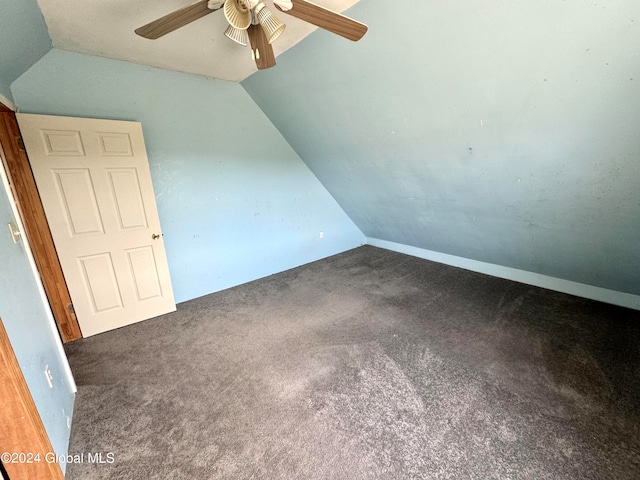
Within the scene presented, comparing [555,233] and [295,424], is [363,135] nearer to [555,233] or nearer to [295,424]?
[555,233]

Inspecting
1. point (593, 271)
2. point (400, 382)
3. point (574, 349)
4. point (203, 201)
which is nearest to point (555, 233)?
point (593, 271)

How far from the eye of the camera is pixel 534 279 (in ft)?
9.95

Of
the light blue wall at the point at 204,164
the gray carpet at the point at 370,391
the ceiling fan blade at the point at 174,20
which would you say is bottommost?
the gray carpet at the point at 370,391

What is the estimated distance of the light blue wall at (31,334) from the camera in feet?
3.81

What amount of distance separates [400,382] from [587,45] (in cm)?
208

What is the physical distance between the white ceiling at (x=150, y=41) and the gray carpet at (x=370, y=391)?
2.43 meters

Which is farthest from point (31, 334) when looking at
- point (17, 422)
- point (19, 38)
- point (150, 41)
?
point (150, 41)

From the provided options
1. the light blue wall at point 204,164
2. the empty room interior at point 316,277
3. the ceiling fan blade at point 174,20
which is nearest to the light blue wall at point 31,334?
the empty room interior at point 316,277

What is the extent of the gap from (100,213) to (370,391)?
8.94ft

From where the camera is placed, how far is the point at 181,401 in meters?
1.73

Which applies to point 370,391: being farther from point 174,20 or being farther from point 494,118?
point 174,20

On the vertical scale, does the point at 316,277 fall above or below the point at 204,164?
below

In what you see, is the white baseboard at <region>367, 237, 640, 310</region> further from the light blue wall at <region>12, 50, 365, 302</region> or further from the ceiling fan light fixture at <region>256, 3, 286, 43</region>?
the ceiling fan light fixture at <region>256, 3, 286, 43</region>

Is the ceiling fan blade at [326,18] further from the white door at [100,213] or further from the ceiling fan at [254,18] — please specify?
the white door at [100,213]
